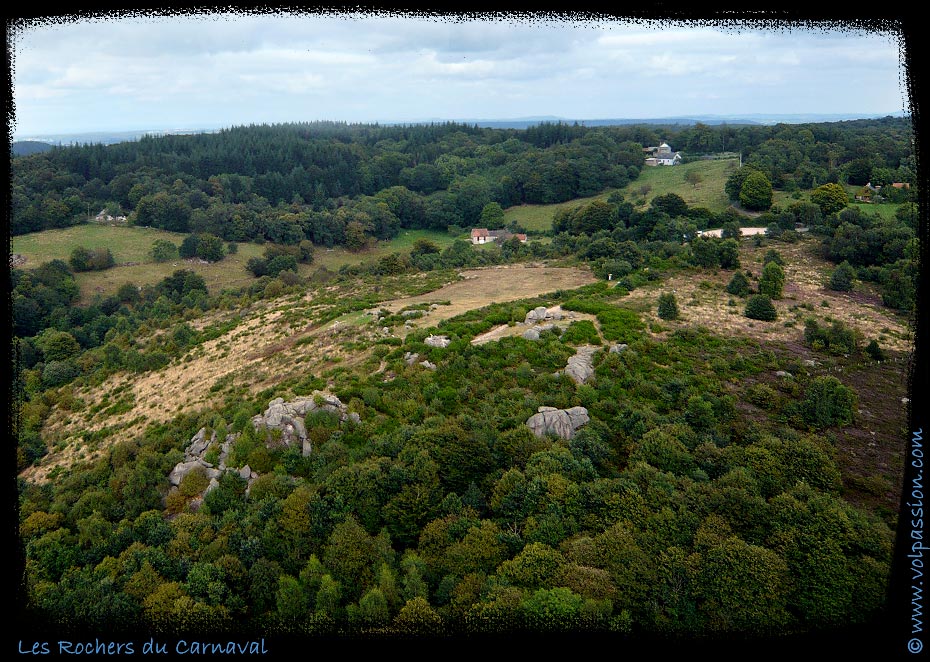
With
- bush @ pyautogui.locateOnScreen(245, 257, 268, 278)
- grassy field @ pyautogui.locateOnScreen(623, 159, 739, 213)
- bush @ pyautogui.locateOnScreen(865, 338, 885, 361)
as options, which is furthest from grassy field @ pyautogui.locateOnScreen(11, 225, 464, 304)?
bush @ pyautogui.locateOnScreen(865, 338, 885, 361)

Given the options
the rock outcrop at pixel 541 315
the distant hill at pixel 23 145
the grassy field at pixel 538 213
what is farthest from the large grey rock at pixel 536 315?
the grassy field at pixel 538 213

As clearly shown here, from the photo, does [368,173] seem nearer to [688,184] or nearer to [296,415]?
[688,184]

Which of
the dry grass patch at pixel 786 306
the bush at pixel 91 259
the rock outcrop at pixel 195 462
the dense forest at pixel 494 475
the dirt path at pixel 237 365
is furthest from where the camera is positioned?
the bush at pixel 91 259

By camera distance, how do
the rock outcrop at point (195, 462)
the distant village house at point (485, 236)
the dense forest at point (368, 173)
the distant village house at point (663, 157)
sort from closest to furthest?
the rock outcrop at point (195, 462)
the dense forest at point (368, 173)
the distant village house at point (485, 236)
the distant village house at point (663, 157)

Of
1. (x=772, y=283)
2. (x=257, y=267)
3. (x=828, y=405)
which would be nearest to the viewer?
(x=828, y=405)

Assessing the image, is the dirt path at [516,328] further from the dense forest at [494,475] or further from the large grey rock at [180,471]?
the large grey rock at [180,471]

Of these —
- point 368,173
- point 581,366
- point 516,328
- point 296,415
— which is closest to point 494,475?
point 581,366
